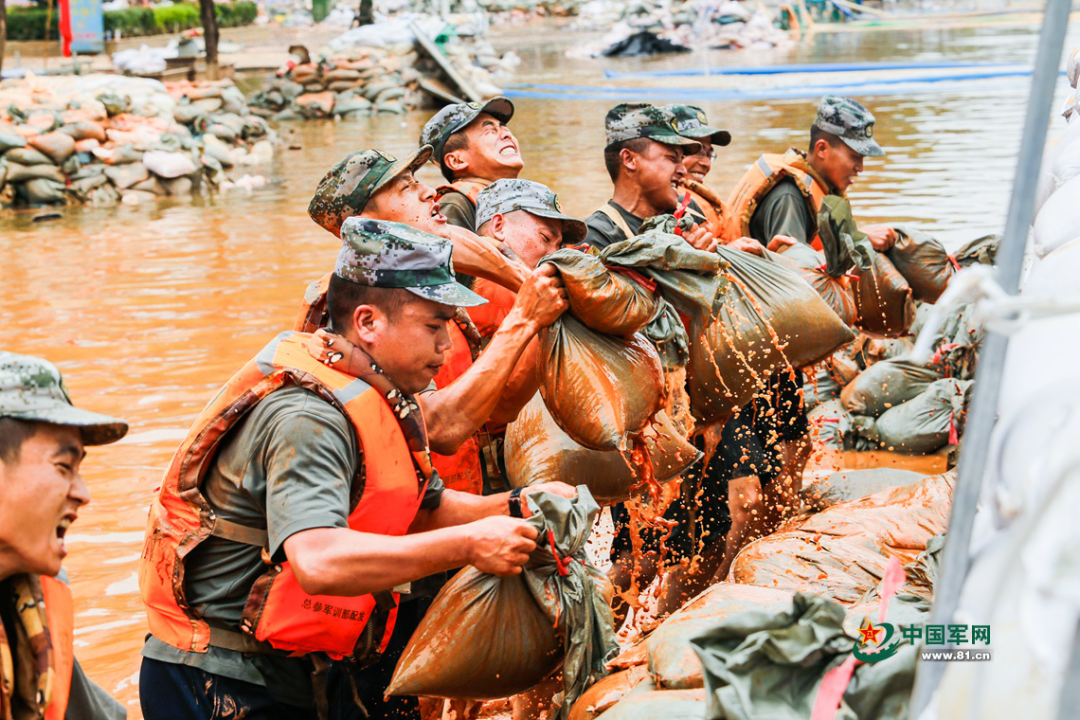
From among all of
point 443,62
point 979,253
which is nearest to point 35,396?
point 979,253

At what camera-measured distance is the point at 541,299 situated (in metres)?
3.02

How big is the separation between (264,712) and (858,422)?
386 centimetres

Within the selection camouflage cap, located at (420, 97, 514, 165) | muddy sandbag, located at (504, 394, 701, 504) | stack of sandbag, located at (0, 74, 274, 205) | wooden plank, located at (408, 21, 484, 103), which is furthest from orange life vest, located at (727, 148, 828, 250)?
wooden plank, located at (408, 21, 484, 103)

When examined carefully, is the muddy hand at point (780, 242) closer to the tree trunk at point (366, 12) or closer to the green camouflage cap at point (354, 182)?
the green camouflage cap at point (354, 182)

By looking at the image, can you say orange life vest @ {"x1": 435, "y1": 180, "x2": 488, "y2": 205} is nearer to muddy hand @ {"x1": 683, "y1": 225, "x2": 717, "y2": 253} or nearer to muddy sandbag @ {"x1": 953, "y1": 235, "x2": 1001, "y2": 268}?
muddy hand @ {"x1": 683, "y1": 225, "x2": 717, "y2": 253}

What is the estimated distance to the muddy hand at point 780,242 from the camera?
461 centimetres

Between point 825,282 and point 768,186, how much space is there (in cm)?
65

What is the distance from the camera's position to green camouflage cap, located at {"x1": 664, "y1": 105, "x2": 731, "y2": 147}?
460 centimetres

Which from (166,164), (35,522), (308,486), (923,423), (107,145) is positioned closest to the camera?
(35,522)

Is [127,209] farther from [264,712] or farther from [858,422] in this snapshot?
[264,712]

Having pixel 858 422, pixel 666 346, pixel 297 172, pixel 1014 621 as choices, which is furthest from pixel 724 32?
pixel 1014 621

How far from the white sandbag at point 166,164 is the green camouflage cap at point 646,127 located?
11098 mm

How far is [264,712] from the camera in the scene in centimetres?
262

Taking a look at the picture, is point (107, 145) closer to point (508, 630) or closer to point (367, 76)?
point (367, 76)
